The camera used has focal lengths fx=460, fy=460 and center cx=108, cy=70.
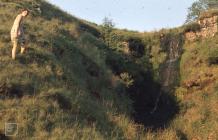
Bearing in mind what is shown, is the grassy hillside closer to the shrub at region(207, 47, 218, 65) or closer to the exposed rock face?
the shrub at region(207, 47, 218, 65)

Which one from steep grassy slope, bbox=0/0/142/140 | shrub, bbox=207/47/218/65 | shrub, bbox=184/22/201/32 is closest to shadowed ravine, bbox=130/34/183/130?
shrub, bbox=184/22/201/32

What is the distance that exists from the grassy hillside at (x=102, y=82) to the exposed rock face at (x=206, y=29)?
47cm

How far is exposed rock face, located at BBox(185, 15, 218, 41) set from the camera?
29984mm

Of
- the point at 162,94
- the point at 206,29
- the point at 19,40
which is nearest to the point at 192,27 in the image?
the point at 206,29

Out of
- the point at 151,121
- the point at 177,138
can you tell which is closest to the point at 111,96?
the point at 151,121

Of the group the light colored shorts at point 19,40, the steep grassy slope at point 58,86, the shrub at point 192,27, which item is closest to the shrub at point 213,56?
the shrub at point 192,27

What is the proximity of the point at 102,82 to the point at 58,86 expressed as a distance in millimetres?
5772

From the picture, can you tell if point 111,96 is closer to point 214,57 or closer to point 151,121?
point 151,121

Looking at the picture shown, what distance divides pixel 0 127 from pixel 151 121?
458 inches

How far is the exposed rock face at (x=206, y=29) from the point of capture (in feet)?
98.4

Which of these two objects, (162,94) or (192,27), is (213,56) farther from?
(192,27)

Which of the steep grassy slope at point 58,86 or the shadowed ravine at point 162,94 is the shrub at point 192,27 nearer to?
the shadowed ravine at point 162,94

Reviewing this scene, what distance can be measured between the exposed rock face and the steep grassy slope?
613 cm

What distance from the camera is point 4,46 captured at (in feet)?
66.9
